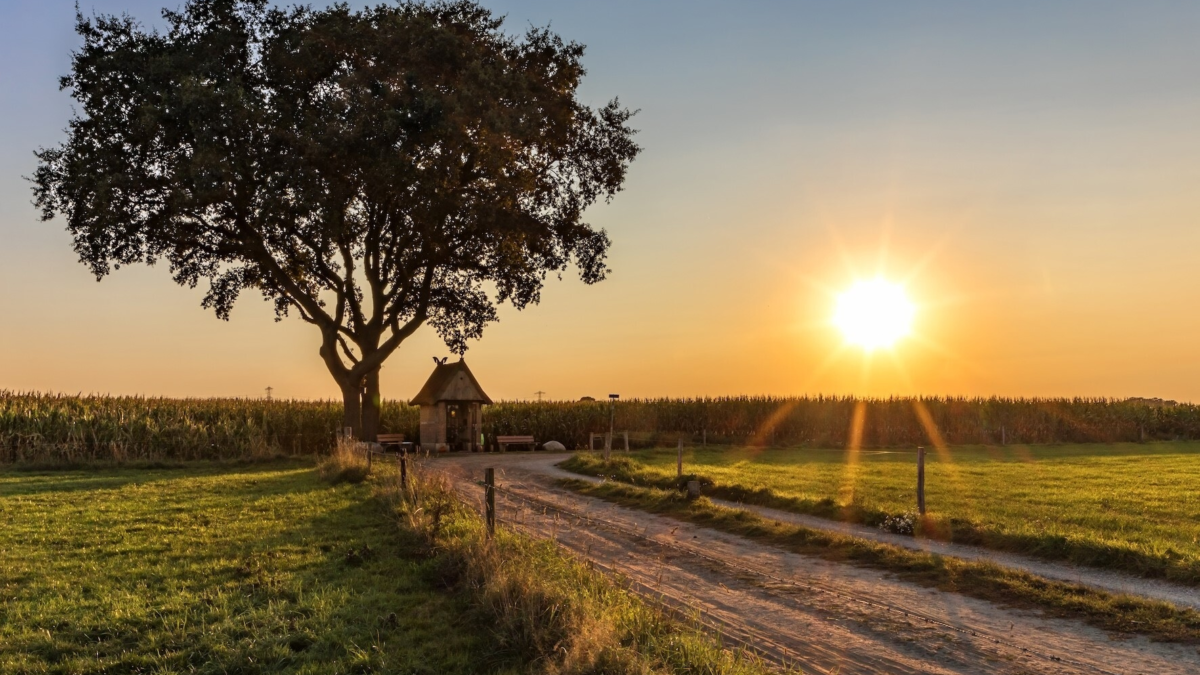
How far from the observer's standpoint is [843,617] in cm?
1215

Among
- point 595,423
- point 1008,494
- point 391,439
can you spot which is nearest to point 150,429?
point 391,439

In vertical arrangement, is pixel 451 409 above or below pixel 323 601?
above

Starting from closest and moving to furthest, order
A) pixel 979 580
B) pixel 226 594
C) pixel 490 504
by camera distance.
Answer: pixel 226 594, pixel 979 580, pixel 490 504

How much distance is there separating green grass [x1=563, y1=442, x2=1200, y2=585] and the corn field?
29.8ft

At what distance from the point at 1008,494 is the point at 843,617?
17524 mm

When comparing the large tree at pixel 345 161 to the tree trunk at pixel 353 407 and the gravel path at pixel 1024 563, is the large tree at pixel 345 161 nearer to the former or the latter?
the tree trunk at pixel 353 407

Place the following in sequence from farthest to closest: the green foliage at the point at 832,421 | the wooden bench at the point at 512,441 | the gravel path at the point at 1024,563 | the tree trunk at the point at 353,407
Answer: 1. the green foliage at the point at 832,421
2. the wooden bench at the point at 512,441
3. the tree trunk at the point at 353,407
4. the gravel path at the point at 1024,563

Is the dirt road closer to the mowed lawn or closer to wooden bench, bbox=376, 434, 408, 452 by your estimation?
the mowed lawn

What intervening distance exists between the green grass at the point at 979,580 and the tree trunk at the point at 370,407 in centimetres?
2319

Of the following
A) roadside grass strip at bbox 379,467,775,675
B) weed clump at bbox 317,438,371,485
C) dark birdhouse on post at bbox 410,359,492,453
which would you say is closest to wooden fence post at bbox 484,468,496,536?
roadside grass strip at bbox 379,467,775,675

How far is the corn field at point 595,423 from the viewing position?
1523 inches

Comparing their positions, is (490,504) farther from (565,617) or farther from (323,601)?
(565,617)

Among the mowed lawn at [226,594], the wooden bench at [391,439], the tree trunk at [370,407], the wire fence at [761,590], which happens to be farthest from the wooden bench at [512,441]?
the wire fence at [761,590]

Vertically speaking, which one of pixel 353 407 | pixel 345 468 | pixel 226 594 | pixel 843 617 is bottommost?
pixel 226 594
